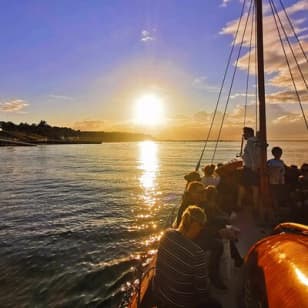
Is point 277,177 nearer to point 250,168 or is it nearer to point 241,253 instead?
point 250,168

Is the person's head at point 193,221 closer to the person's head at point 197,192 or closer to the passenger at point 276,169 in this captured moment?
the person's head at point 197,192

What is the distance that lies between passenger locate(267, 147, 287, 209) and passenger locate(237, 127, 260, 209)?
1.33ft

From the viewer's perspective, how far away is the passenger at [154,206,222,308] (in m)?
4.22

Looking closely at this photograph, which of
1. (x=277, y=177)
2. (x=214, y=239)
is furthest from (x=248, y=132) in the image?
(x=214, y=239)

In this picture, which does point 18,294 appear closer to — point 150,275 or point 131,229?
point 150,275

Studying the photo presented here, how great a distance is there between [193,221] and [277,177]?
595cm

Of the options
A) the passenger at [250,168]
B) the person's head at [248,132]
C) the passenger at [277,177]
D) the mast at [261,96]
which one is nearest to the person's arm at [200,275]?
the mast at [261,96]

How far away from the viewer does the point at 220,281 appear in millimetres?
5891

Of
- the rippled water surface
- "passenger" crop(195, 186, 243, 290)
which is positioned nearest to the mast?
"passenger" crop(195, 186, 243, 290)

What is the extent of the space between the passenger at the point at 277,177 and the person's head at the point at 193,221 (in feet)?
18.5

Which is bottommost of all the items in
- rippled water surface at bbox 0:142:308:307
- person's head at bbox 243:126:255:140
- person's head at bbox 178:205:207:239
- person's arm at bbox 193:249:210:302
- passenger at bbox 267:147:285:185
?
rippled water surface at bbox 0:142:308:307

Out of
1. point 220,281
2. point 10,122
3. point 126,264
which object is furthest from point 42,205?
point 10,122

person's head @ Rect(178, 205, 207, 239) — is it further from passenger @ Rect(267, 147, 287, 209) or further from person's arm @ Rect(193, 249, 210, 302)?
passenger @ Rect(267, 147, 287, 209)

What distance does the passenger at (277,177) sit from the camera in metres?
9.40
